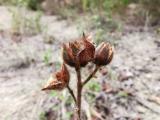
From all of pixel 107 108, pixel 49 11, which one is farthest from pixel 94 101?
pixel 49 11

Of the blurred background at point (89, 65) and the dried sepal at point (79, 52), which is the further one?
the blurred background at point (89, 65)

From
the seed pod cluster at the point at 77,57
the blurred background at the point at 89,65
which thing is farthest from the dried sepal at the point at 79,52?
the blurred background at the point at 89,65

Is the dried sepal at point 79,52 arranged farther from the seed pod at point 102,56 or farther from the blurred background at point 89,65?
the blurred background at point 89,65

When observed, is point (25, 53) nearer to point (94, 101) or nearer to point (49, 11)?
point (94, 101)

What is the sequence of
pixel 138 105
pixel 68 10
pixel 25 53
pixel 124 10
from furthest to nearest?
pixel 68 10, pixel 124 10, pixel 25 53, pixel 138 105

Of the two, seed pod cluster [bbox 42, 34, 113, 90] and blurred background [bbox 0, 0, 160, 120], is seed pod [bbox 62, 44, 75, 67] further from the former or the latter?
blurred background [bbox 0, 0, 160, 120]

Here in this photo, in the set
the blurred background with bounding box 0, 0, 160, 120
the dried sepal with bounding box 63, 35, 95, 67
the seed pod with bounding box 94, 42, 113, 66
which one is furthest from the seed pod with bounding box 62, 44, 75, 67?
the blurred background with bounding box 0, 0, 160, 120
